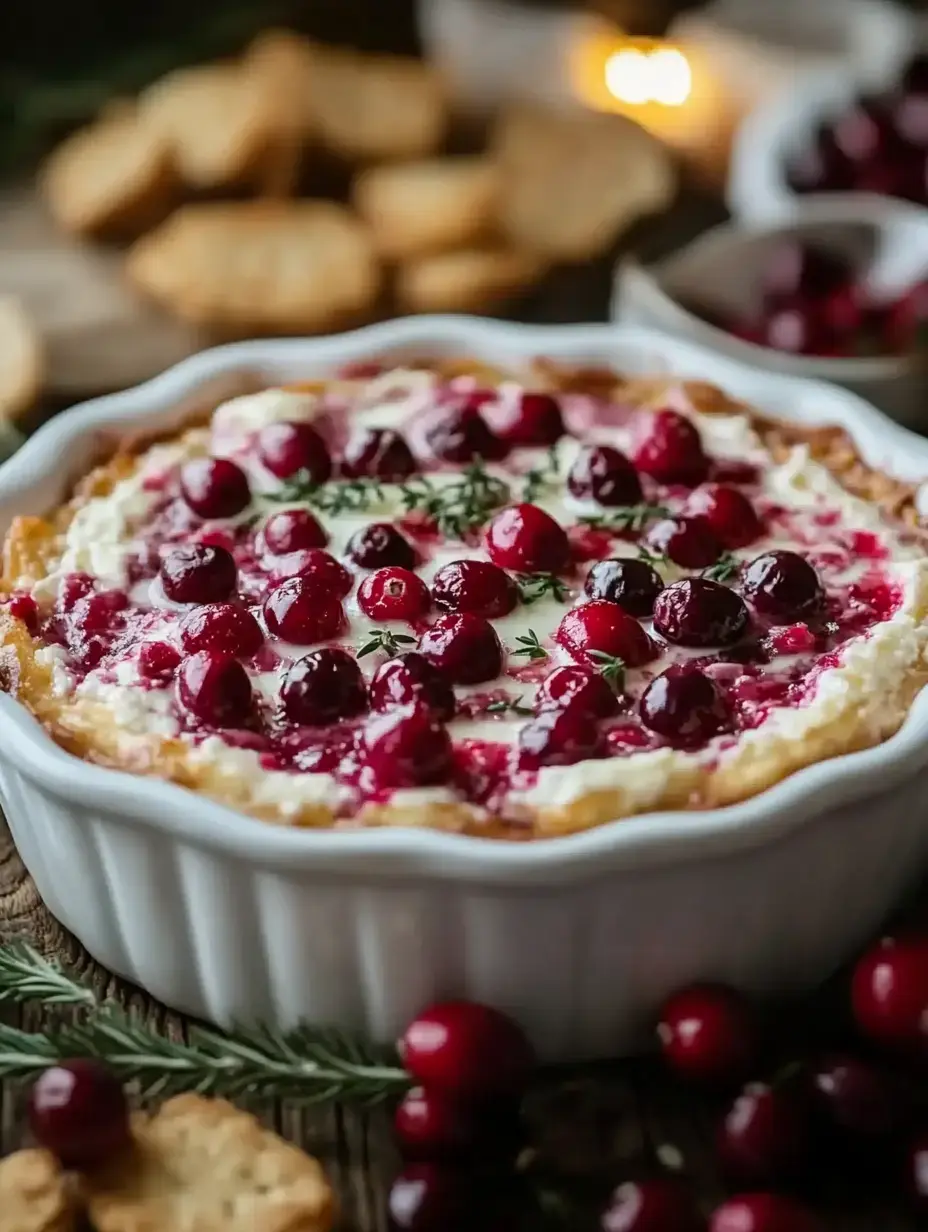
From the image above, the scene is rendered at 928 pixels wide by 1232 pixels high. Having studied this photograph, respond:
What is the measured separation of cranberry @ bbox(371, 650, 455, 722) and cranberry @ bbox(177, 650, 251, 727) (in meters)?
0.18

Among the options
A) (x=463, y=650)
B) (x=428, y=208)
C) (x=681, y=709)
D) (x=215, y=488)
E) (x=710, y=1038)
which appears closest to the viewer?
(x=710, y=1038)

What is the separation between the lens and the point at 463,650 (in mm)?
2348

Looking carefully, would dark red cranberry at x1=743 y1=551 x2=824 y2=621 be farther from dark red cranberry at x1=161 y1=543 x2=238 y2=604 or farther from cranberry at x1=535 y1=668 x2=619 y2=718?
dark red cranberry at x1=161 y1=543 x2=238 y2=604

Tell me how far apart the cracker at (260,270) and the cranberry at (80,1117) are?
7.05 feet

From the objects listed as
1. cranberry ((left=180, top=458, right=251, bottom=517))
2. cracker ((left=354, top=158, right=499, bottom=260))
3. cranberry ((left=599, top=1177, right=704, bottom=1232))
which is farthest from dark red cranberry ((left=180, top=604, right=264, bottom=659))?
cracker ((left=354, top=158, right=499, bottom=260))

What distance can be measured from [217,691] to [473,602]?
43cm

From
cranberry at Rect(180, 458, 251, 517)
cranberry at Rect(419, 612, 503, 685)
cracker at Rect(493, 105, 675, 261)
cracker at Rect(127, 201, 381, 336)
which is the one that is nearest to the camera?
cranberry at Rect(419, 612, 503, 685)

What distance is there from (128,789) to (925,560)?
1.24m

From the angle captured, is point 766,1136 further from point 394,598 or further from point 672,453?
point 672,453

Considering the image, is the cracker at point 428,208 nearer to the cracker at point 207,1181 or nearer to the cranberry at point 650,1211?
the cracker at point 207,1181

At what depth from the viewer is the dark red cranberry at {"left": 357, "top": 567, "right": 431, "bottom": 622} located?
2.49 meters

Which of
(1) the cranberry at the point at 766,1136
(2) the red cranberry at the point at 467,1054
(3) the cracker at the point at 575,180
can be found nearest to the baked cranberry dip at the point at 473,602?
(2) the red cranberry at the point at 467,1054

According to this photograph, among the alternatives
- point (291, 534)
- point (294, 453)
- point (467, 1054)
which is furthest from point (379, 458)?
point (467, 1054)

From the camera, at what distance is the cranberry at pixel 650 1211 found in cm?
190
